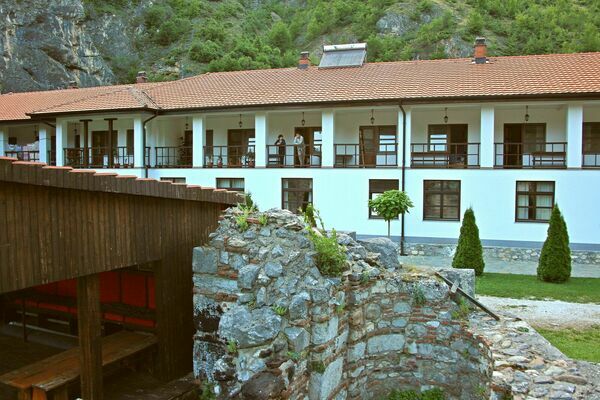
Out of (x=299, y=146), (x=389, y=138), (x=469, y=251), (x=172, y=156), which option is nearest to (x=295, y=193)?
(x=299, y=146)

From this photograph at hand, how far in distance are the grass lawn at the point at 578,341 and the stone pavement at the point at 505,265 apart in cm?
609

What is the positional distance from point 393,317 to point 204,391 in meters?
2.94

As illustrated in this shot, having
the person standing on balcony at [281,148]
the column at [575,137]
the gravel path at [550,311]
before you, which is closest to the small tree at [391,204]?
the gravel path at [550,311]

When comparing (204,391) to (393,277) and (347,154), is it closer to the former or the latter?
(393,277)

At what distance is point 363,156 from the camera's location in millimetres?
20875

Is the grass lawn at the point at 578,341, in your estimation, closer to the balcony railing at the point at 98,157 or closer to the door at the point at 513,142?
the door at the point at 513,142

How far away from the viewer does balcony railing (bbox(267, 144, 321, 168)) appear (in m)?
21.7

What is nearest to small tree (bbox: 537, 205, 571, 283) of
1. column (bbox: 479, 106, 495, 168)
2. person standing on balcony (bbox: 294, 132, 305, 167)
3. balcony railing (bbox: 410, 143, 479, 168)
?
column (bbox: 479, 106, 495, 168)

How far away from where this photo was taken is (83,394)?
18.8ft

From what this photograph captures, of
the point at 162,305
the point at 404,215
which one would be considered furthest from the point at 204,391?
the point at 404,215

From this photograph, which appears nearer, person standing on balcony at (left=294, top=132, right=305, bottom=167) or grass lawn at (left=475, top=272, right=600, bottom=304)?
grass lawn at (left=475, top=272, right=600, bottom=304)

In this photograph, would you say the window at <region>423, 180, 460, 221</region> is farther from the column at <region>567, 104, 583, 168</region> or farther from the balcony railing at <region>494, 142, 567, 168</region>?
the column at <region>567, 104, 583, 168</region>

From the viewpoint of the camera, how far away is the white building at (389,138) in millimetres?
18016

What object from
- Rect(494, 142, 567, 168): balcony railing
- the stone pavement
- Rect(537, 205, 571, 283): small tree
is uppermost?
Rect(494, 142, 567, 168): balcony railing
